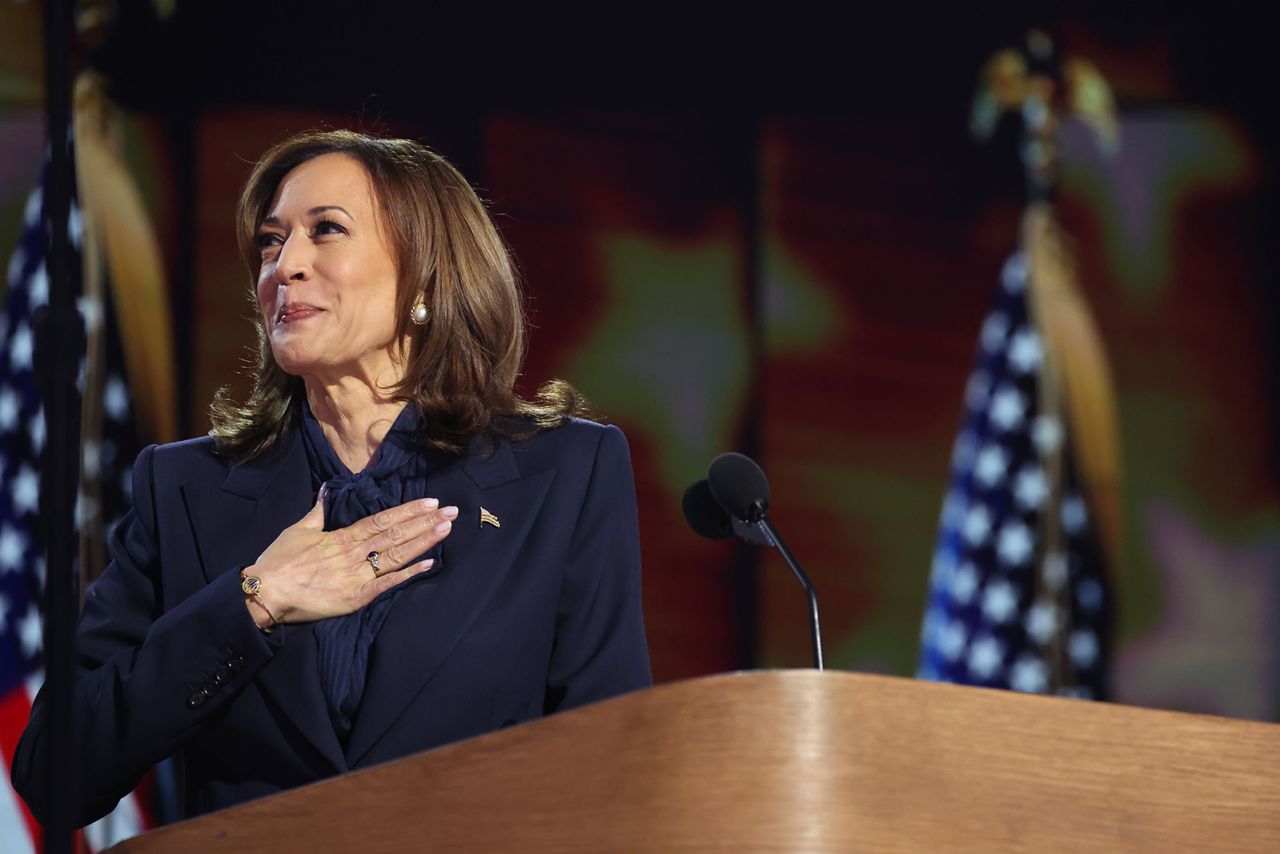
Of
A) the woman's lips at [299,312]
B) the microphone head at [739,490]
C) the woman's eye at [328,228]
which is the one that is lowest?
the microphone head at [739,490]

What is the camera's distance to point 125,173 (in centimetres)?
392

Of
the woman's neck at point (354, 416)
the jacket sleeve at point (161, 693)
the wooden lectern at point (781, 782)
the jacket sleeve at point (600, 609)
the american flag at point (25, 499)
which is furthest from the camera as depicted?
the american flag at point (25, 499)

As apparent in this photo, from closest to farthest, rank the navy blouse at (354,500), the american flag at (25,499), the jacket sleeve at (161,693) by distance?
the jacket sleeve at (161,693)
the navy blouse at (354,500)
the american flag at (25,499)

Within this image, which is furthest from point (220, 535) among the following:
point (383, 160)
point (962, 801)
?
point (962, 801)

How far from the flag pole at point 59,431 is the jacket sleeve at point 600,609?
848 millimetres

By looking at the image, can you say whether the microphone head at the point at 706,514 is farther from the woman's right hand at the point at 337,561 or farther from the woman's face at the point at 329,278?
the woman's face at the point at 329,278

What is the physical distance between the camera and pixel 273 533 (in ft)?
6.59

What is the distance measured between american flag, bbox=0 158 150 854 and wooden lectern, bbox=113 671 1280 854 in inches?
108

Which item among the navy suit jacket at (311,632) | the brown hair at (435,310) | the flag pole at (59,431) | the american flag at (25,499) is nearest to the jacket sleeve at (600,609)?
the navy suit jacket at (311,632)

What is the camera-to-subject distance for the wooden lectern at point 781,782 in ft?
3.86

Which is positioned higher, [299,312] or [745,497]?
[299,312]

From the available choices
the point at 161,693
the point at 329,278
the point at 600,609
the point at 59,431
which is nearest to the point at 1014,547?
the point at 600,609

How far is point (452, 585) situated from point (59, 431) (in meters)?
0.80

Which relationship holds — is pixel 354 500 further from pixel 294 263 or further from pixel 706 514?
pixel 706 514
